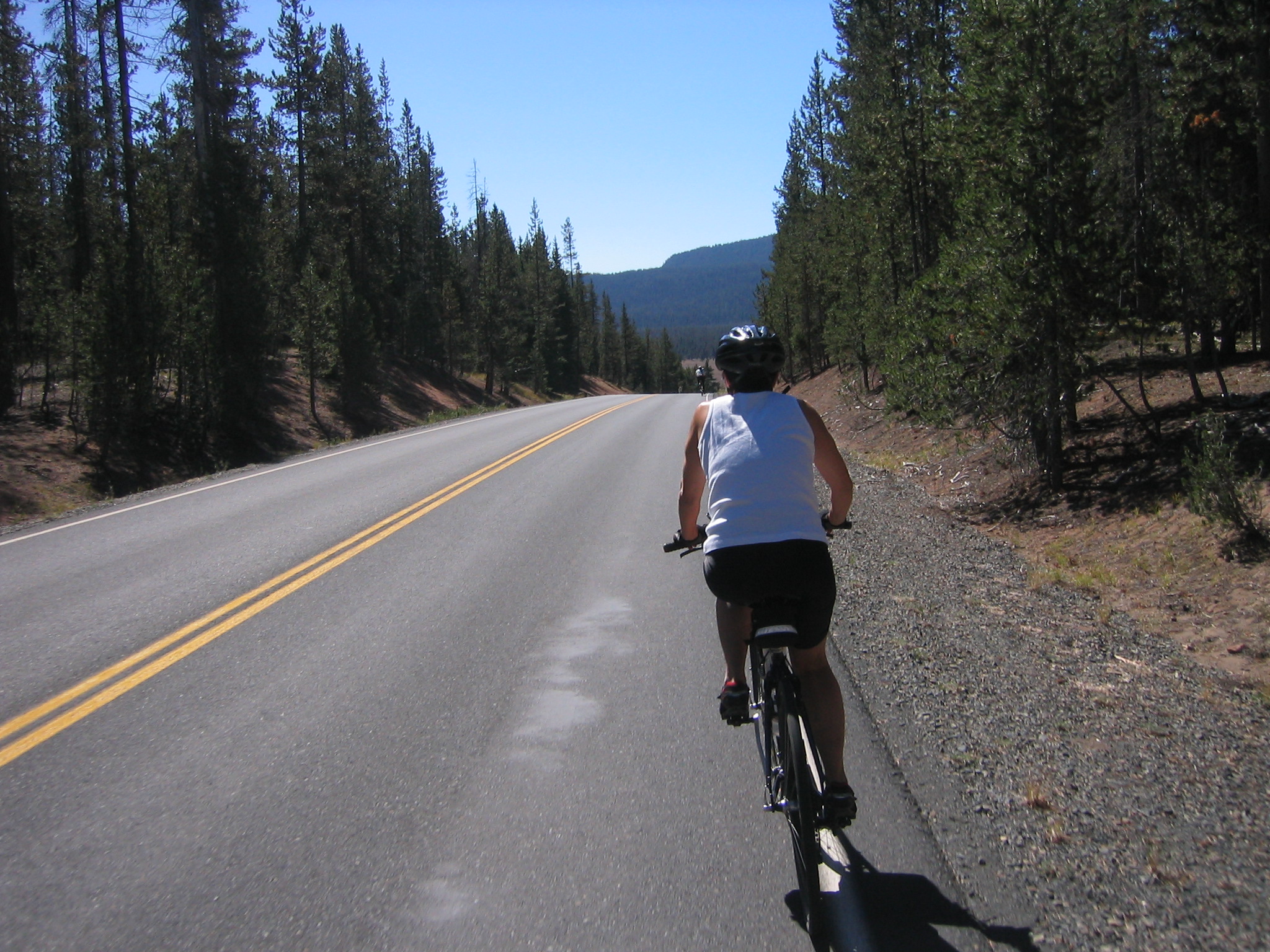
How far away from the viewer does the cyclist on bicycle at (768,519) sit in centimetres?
344

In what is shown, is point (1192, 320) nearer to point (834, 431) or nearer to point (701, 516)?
point (701, 516)

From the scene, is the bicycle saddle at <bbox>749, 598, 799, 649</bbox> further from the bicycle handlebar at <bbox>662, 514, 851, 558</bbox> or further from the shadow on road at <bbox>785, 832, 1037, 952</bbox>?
the shadow on road at <bbox>785, 832, 1037, 952</bbox>

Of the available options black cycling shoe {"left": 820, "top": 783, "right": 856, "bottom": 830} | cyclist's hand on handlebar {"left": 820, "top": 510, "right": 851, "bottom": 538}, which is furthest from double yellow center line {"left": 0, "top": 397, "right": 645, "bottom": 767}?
cyclist's hand on handlebar {"left": 820, "top": 510, "right": 851, "bottom": 538}

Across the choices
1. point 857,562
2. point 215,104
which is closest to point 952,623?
point 857,562

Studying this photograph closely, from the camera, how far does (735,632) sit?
3.83 metres

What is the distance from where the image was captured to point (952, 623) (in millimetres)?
6484

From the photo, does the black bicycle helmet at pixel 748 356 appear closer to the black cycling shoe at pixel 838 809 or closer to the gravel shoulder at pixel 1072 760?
the black cycling shoe at pixel 838 809

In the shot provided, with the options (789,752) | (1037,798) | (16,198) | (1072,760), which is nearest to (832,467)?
(789,752)

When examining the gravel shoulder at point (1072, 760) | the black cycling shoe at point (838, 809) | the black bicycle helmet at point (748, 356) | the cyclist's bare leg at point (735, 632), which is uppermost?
the black bicycle helmet at point (748, 356)

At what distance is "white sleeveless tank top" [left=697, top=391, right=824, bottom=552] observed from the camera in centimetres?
353

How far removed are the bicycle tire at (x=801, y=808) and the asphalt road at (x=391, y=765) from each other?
0.13 m

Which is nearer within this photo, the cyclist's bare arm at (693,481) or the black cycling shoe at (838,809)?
the black cycling shoe at (838,809)

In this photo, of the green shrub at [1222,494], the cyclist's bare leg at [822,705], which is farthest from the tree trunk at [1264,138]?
the cyclist's bare leg at [822,705]

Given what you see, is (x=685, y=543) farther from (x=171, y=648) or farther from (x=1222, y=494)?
(x=1222, y=494)
